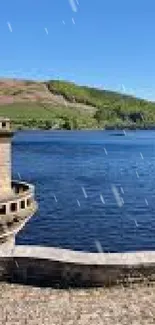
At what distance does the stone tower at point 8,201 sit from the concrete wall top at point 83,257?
11017mm

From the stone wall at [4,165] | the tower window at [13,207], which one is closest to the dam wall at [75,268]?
the tower window at [13,207]

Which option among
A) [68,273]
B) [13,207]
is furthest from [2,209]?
[68,273]

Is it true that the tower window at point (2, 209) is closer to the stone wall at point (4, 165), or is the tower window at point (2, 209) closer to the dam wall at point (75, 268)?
the stone wall at point (4, 165)

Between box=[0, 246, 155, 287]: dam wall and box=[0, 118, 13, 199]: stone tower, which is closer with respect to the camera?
box=[0, 246, 155, 287]: dam wall

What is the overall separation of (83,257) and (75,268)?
67 centimetres

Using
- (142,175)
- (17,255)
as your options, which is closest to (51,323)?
(17,255)

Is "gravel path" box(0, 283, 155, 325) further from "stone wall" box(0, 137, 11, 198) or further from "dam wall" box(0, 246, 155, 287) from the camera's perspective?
"stone wall" box(0, 137, 11, 198)

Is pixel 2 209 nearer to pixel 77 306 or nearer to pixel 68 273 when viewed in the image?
pixel 68 273

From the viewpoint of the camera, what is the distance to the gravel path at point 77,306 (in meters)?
14.3

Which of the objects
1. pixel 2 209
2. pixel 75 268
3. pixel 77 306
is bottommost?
pixel 2 209

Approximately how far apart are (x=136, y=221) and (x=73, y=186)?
2884 centimetres

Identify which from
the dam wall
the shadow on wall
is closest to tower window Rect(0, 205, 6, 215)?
the dam wall

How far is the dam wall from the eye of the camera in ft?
53.7

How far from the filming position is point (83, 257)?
1706 cm
